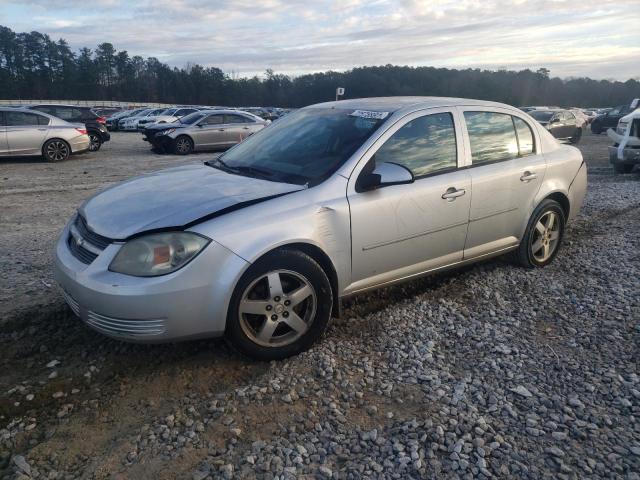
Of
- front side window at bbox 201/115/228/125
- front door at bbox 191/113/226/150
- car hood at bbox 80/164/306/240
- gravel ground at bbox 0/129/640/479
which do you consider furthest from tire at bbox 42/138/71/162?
car hood at bbox 80/164/306/240

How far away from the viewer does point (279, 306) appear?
323cm

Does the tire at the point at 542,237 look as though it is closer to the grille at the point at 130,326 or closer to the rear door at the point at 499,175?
the rear door at the point at 499,175

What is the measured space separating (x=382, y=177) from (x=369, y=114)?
74 cm

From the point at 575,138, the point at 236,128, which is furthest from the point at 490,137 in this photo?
the point at 575,138

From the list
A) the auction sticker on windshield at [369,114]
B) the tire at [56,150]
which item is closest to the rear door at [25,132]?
the tire at [56,150]

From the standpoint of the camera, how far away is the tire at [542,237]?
16.0 feet

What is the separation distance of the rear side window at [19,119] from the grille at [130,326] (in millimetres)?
12897

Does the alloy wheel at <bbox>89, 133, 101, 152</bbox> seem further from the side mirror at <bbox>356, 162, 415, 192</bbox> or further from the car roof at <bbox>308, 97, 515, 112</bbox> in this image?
the side mirror at <bbox>356, 162, 415, 192</bbox>

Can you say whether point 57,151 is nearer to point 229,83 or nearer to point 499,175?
point 499,175

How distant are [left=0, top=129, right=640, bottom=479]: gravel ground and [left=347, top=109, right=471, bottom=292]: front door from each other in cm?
46

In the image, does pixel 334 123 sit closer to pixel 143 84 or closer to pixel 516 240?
pixel 516 240

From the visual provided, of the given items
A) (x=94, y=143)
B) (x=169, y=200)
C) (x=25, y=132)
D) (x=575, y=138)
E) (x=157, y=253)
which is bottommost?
(x=575, y=138)

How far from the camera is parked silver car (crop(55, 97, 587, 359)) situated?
2945 mm

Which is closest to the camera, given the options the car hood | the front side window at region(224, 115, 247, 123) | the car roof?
the car hood
